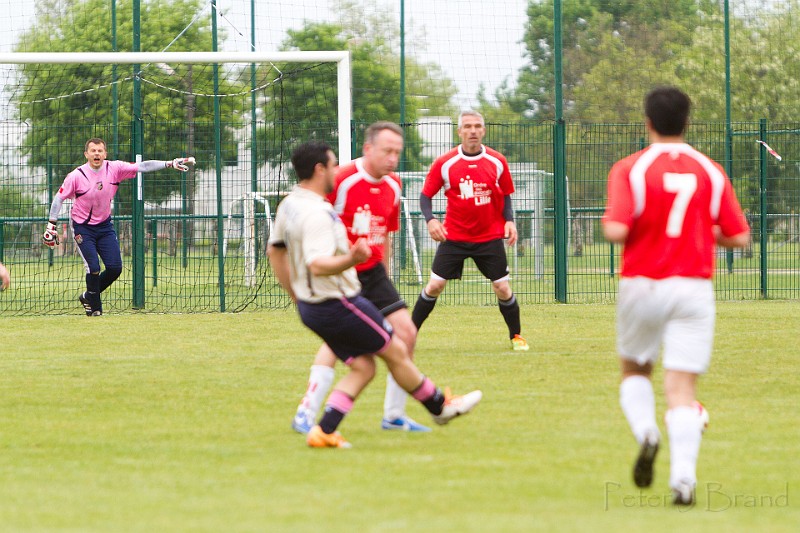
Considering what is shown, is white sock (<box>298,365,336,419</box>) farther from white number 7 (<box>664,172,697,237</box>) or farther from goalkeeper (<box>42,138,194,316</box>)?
goalkeeper (<box>42,138,194,316</box>)

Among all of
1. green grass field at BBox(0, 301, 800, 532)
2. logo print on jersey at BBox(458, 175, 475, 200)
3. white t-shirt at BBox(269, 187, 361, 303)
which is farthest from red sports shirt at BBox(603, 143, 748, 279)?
logo print on jersey at BBox(458, 175, 475, 200)

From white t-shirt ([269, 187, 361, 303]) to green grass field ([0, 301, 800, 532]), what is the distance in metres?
0.82

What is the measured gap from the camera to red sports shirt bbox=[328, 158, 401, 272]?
23.8 feet

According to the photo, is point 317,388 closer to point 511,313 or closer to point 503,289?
point 503,289

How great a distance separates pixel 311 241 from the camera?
6.03 m

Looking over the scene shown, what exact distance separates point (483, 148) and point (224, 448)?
4989mm

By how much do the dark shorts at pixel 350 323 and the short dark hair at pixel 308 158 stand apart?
67 cm

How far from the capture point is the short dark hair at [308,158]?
20.6 ft

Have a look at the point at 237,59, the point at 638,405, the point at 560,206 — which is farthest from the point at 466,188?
the point at 560,206

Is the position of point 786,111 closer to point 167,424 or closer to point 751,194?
point 751,194

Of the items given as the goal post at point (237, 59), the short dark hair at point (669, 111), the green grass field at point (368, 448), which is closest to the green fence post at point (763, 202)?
the green grass field at point (368, 448)

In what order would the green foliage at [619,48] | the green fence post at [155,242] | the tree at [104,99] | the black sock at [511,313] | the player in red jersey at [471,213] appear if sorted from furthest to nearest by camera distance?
the green foliage at [619,48] < the tree at [104,99] < the green fence post at [155,242] < the black sock at [511,313] < the player in red jersey at [471,213]

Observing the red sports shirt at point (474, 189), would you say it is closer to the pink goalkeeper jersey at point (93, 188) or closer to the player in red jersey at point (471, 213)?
the player in red jersey at point (471, 213)

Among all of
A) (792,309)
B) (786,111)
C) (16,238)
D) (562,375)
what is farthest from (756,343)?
(786,111)
